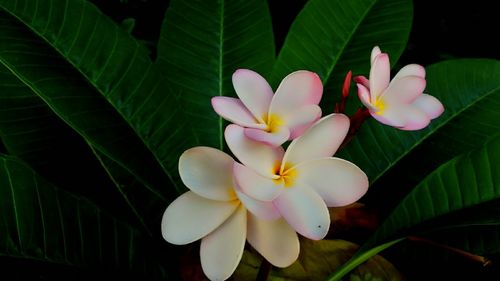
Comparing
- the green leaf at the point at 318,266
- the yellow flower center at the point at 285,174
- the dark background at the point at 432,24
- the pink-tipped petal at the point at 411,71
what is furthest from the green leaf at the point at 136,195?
the dark background at the point at 432,24

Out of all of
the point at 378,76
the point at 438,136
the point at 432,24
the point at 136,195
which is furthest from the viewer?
the point at 432,24

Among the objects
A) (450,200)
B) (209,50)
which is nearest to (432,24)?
(209,50)

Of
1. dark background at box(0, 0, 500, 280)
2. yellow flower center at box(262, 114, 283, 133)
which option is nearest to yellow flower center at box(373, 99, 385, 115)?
yellow flower center at box(262, 114, 283, 133)

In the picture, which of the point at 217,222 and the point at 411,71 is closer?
the point at 217,222

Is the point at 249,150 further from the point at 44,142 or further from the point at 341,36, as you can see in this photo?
the point at 341,36

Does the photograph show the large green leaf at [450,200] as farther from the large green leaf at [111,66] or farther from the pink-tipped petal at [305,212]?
the large green leaf at [111,66]

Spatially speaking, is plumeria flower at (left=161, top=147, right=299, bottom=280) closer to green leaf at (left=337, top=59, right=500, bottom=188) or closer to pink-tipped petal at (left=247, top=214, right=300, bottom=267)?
pink-tipped petal at (left=247, top=214, right=300, bottom=267)

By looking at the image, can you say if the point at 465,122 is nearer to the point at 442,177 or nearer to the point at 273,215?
the point at 442,177
